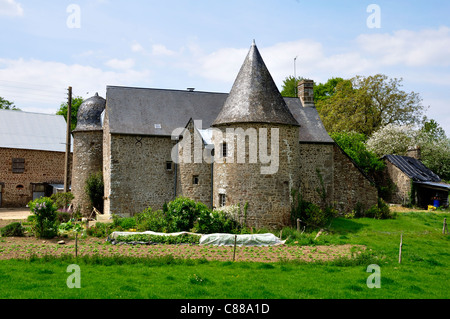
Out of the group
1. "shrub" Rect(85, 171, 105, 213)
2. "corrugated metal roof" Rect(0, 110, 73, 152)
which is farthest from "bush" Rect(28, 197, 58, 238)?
"corrugated metal roof" Rect(0, 110, 73, 152)

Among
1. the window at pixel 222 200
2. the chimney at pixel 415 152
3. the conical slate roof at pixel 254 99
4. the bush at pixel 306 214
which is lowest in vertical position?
the bush at pixel 306 214

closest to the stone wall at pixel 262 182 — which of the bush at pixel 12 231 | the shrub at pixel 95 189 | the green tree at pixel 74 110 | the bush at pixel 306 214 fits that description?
the bush at pixel 306 214

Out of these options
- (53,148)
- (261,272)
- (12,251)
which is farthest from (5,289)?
(53,148)

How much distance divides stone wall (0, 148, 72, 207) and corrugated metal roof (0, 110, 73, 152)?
556mm

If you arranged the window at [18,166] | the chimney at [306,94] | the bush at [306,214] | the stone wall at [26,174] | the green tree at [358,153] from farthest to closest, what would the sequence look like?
the window at [18,166]
the stone wall at [26,174]
the green tree at [358,153]
the chimney at [306,94]
the bush at [306,214]

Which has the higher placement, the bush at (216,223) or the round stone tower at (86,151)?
the round stone tower at (86,151)

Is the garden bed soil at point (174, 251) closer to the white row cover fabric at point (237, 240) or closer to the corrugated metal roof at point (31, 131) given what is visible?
the white row cover fabric at point (237, 240)

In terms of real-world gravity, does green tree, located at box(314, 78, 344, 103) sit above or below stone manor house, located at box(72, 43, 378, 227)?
above

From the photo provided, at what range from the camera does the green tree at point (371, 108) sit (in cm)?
4112

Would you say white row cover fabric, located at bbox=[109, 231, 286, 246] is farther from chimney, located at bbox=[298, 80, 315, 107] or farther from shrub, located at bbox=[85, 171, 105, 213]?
chimney, located at bbox=[298, 80, 315, 107]

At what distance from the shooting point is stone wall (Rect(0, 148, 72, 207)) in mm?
31516

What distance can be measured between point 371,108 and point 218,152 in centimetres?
2739

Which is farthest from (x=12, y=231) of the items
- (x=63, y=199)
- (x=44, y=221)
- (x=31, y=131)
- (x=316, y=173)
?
(x=31, y=131)

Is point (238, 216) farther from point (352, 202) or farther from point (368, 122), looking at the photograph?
point (368, 122)
